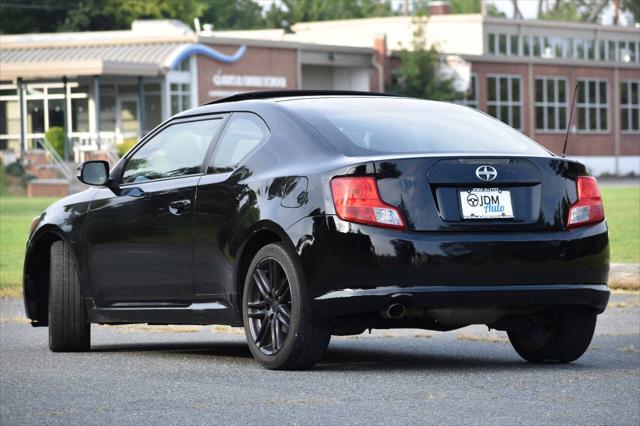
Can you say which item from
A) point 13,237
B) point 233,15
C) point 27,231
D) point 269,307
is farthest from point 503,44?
point 269,307

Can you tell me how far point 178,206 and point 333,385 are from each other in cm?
190

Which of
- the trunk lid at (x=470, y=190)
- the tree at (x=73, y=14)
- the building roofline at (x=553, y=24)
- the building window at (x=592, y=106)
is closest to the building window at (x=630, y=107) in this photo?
the building window at (x=592, y=106)

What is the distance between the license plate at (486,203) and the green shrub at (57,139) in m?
49.7

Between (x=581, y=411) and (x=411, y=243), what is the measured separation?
5.00 feet

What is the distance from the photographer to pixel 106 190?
9.94m

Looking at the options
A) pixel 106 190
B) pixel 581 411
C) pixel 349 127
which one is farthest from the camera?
pixel 106 190

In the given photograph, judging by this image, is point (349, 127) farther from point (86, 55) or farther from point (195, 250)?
point (86, 55)

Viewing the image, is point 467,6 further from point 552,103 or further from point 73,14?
point 552,103

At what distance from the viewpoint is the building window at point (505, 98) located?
7444cm

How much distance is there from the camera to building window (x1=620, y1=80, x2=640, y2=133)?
8156 centimetres

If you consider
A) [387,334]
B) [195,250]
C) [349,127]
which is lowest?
[387,334]

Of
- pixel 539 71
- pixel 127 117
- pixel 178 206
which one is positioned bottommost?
pixel 178 206

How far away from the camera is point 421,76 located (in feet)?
227

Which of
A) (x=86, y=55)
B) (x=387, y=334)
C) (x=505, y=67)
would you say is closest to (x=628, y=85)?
(x=505, y=67)
